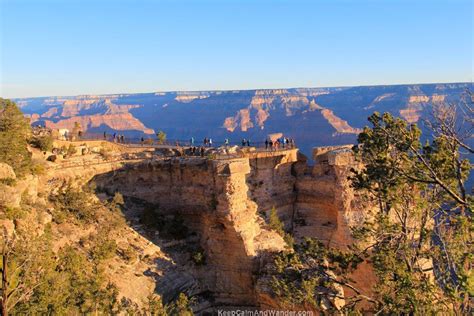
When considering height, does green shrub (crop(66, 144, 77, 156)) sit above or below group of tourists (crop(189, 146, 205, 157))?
above

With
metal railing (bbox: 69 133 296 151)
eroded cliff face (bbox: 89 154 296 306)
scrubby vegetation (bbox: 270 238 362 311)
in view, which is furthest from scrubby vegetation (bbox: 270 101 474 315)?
metal railing (bbox: 69 133 296 151)

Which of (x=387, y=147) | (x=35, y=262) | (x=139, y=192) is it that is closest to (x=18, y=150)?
(x=139, y=192)

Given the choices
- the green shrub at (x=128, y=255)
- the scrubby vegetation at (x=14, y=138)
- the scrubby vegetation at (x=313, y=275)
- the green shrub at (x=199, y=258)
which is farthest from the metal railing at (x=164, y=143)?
the scrubby vegetation at (x=313, y=275)

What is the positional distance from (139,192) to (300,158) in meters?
12.1

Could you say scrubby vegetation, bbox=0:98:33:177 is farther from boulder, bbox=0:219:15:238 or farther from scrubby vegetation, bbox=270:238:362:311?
scrubby vegetation, bbox=270:238:362:311

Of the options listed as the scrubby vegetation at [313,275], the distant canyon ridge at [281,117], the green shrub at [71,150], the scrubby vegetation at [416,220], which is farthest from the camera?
the distant canyon ridge at [281,117]

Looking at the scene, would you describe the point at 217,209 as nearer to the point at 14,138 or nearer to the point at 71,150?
the point at 71,150

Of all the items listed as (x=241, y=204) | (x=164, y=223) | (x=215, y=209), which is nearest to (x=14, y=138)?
(x=164, y=223)

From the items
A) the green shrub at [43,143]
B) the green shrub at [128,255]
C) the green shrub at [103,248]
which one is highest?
the green shrub at [43,143]

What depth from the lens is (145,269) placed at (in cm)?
2258

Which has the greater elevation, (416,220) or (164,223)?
(416,220)

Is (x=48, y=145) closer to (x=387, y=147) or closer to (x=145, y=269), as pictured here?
(x=145, y=269)

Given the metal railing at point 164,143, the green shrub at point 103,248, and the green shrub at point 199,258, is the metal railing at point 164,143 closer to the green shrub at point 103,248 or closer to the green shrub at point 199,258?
the green shrub at point 199,258

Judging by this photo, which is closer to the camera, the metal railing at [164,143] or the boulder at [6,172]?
the boulder at [6,172]
